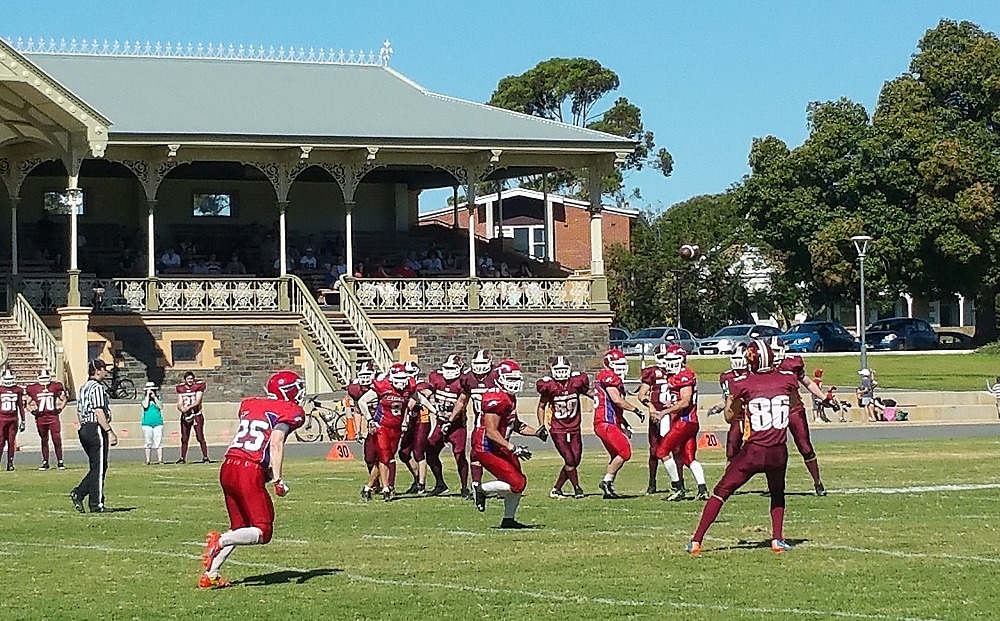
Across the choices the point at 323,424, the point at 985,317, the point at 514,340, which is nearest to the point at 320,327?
the point at 514,340

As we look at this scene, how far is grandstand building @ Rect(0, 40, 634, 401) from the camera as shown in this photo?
41844 millimetres

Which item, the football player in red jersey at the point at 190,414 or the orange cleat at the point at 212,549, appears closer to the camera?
the orange cleat at the point at 212,549

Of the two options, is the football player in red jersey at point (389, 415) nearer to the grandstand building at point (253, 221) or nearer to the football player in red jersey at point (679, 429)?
the football player in red jersey at point (679, 429)

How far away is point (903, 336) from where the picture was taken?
71.9 metres

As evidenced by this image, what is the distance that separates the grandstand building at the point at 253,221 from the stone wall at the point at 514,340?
0.16 ft

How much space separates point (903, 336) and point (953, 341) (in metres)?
3.77

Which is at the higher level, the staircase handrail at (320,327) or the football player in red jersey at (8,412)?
the staircase handrail at (320,327)

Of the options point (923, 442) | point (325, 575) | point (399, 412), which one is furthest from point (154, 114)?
point (325, 575)

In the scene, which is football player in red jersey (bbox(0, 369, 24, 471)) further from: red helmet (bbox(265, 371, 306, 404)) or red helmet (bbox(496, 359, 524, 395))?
red helmet (bbox(265, 371, 306, 404))

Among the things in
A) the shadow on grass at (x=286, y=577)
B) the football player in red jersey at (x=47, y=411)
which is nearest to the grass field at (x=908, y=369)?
the football player in red jersey at (x=47, y=411)

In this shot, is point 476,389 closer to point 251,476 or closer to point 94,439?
point 94,439

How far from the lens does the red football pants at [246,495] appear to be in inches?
537

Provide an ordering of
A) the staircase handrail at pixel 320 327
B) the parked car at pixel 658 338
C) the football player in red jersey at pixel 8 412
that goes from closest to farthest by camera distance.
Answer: the football player in red jersey at pixel 8 412 < the staircase handrail at pixel 320 327 < the parked car at pixel 658 338

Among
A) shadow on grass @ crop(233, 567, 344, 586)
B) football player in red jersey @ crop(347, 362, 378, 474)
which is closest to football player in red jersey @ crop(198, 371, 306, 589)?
shadow on grass @ crop(233, 567, 344, 586)
